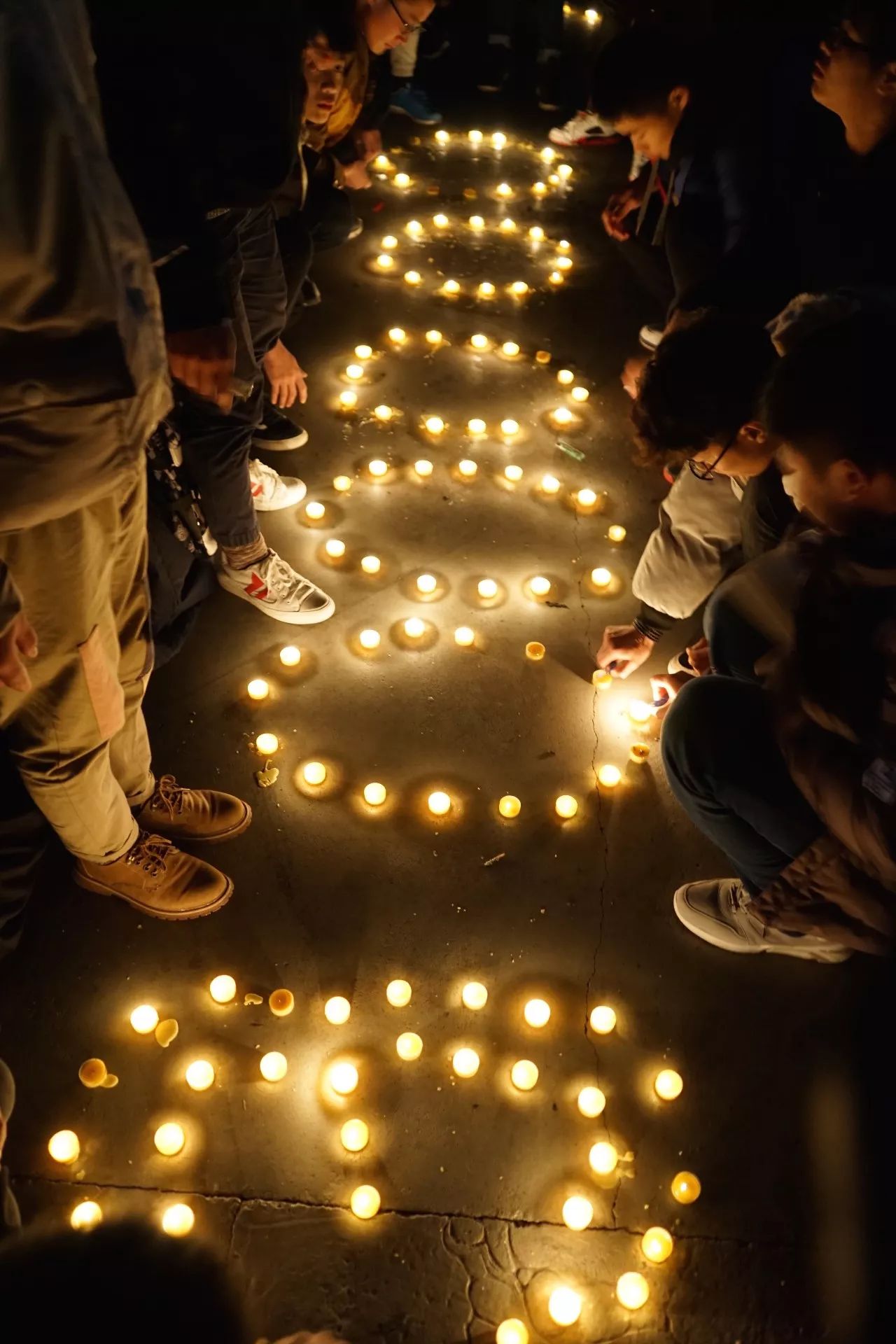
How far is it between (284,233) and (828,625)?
9.09ft

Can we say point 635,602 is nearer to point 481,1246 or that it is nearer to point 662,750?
point 662,750

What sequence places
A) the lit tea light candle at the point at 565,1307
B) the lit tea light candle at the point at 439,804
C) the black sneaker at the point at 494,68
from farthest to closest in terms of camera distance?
the black sneaker at the point at 494,68 < the lit tea light candle at the point at 439,804 < the lit tea light candle at the point at 565,1307

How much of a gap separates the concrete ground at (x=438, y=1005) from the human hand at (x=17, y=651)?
104 centimetres

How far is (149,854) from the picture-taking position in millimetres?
2004

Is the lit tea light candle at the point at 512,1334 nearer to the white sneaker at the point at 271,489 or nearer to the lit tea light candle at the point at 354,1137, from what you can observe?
the lit tea light candle at the point at 354,1137

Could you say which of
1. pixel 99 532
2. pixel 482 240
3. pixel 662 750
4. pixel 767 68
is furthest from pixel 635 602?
pixel 482 240

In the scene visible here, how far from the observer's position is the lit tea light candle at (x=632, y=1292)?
63.3 inches

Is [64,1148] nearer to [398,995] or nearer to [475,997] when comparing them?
[398,995]

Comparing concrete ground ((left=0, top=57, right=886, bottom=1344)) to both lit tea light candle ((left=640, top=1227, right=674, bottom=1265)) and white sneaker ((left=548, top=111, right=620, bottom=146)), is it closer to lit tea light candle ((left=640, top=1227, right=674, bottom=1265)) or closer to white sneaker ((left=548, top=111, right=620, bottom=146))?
lit tea light candle ((left=640, top=1227, right=674, bottom=1265))

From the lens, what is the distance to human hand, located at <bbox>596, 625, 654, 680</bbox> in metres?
2.71

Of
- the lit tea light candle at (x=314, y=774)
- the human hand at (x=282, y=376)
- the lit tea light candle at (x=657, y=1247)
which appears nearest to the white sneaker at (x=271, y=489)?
the human hand at (x=282, y=376)

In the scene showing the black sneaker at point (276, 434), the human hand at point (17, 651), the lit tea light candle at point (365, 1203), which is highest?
the human hand at point (17, 651)

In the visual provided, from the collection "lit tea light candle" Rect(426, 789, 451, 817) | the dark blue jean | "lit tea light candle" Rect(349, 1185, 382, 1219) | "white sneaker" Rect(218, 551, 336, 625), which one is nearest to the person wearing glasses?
the dark blue jean

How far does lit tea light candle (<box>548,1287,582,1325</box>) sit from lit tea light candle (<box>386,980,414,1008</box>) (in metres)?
0.68
